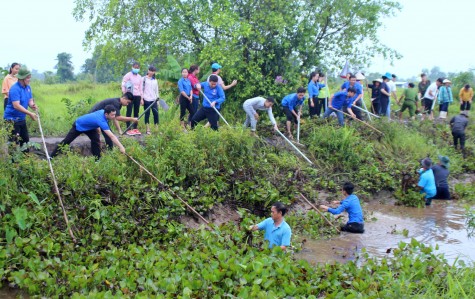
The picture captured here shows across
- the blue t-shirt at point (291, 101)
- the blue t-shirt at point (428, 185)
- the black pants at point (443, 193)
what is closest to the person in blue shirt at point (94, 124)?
the blue t-shirt at point (291, 101)

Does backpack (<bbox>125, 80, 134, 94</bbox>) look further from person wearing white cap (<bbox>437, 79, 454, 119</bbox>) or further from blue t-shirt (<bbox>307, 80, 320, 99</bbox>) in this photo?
person wearing white cap (<bbox>437, 79, 454, 119</bbox>)

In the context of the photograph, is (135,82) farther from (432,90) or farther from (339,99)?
(432,90)

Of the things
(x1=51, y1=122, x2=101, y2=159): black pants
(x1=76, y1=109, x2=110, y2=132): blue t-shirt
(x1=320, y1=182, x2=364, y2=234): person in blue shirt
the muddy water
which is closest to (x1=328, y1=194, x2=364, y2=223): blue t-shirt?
(x1=320, y1=182, x2=364, y2=234): person in blue shirt

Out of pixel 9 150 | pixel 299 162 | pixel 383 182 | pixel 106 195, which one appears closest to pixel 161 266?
pixel 106 195

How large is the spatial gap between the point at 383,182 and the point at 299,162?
2.06 m

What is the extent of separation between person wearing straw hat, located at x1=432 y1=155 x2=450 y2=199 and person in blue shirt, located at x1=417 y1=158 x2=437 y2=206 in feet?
1.11

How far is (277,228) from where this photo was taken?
7.52 metres

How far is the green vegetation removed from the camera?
20.0 feet

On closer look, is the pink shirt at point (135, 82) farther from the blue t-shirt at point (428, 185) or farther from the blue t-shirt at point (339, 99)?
the blue t-shirt at point (428, 185)

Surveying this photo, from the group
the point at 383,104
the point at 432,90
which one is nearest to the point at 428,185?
the point at 383,104

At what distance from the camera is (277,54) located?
15.2 m

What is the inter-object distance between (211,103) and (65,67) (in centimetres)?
2767

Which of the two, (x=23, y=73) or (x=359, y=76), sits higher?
(x=23, y=73)

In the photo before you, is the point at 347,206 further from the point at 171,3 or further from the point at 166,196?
the point at 171,3
